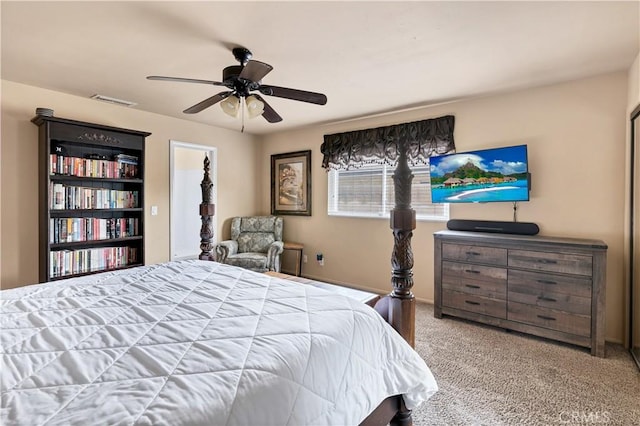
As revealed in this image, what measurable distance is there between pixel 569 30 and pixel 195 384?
292 cm

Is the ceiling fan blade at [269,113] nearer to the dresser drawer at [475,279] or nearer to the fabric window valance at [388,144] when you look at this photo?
the fabric window valance at [388,144]

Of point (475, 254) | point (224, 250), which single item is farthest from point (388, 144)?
point (224, 250)

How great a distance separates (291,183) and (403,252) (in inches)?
143

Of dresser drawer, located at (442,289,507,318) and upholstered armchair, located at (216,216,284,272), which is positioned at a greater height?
upholstered armchair, located at (216,216,284,272)

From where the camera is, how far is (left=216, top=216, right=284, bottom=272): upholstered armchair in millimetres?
4398

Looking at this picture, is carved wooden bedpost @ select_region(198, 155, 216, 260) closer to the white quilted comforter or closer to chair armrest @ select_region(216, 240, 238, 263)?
Result: the white quilted comforter

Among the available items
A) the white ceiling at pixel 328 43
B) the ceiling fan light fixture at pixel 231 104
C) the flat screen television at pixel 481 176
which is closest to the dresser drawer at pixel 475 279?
the flat screen television at pixel 481 176

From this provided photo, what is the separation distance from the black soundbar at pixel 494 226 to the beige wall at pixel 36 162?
346 cm

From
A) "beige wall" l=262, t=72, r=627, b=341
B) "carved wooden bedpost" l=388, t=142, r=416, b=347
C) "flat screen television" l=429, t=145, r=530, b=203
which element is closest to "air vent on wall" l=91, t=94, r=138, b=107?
"beige wall" l=262, t=72, r=627, b=341

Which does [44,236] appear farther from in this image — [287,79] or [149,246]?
[287,79]

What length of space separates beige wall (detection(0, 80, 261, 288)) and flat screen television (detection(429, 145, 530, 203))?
10.8ft

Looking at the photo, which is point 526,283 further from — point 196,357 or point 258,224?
point 258,224

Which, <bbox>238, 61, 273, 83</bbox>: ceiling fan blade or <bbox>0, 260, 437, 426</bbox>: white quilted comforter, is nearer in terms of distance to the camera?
<bbox>0, 260, 437, 426</bbox>: white quilted comforter

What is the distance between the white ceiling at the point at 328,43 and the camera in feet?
6.21
